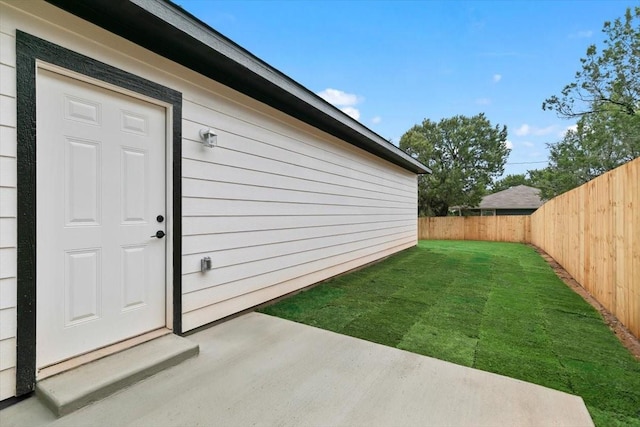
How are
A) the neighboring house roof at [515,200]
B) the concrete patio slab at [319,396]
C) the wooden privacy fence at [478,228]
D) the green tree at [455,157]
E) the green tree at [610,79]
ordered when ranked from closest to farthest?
the concrete patio slab at [319,396]
the green tree at [610,79]
the wooden privacy fence at [478,228]
the green tree at [455,157]
the neighboring house roof at [515,200]

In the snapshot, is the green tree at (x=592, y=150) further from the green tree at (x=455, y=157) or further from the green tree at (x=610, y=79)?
the green tree at (x=455, y=157)

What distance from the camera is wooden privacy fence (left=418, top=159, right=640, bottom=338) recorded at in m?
2.79

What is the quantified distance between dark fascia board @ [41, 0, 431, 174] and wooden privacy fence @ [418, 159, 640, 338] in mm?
3589

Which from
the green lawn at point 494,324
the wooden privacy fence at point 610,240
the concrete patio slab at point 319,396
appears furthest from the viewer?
the wooden privacy fence at point 610,240

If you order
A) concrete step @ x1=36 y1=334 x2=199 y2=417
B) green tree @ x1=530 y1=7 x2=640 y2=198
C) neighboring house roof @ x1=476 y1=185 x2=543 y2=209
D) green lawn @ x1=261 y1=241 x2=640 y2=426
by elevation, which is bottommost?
green lawn @ x1=261 y1=241 x2=640 y2=426

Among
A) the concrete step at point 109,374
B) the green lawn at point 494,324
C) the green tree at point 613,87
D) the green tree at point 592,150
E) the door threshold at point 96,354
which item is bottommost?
the green lawn at point 494,324

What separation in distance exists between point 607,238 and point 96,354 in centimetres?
532

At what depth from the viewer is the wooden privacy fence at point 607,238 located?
2.79 m

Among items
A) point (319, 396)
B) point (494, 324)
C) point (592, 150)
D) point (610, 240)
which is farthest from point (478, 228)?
point (319, 396)

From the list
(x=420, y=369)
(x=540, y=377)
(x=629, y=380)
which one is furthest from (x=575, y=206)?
(x=420, y=369)

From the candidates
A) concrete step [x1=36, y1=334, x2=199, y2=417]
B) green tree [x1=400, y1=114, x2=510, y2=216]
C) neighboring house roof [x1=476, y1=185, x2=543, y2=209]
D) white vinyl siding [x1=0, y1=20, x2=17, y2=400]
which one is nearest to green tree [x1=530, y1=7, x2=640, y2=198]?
green tree [x1=400, y1=114, x2=510, y2=216]

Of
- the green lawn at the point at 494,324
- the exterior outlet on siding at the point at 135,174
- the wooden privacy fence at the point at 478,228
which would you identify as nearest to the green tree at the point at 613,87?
the wooden privacy fence at the point at 478,228

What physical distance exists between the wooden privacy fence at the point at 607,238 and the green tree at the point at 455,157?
10.1 m

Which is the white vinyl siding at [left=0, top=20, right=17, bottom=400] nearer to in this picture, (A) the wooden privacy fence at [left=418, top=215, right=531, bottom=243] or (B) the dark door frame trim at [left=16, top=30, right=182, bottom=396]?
(B) the dark door frame trim at [left=16, top=30, right=182, bottom=396]
